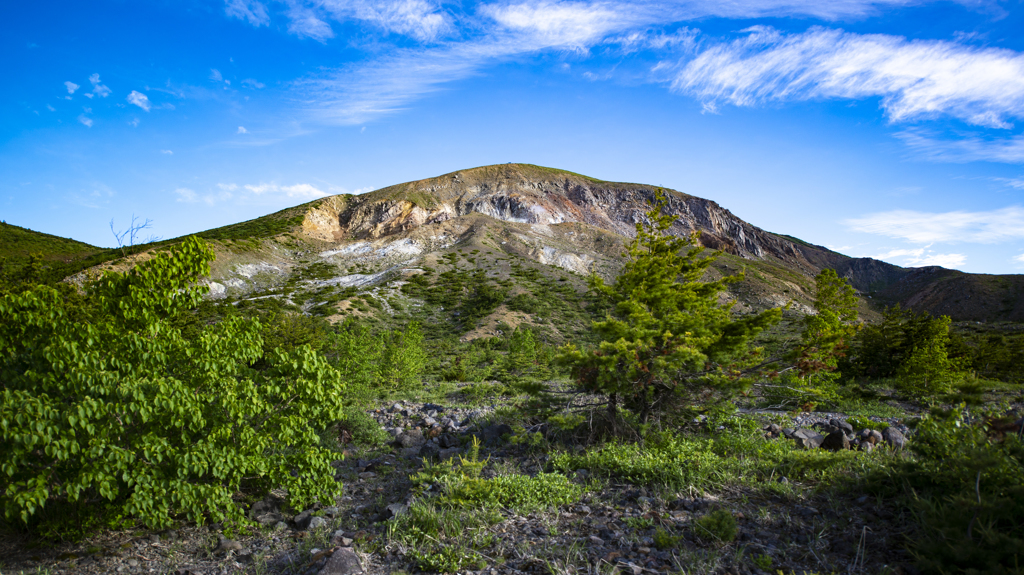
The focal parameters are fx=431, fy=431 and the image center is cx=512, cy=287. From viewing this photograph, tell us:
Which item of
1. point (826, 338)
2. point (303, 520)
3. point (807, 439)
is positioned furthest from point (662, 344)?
point (303, 520)

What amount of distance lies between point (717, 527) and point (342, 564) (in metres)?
3.84

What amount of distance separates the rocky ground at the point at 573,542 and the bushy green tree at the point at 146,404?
1.62 feet

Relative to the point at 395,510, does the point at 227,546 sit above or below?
below

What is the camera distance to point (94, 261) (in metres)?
49.9

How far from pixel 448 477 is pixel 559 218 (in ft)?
304

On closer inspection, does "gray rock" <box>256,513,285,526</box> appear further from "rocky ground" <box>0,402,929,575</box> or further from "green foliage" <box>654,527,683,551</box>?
"green foliage" <box>654,527,683,551</box>

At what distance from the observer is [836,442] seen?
7.54 m

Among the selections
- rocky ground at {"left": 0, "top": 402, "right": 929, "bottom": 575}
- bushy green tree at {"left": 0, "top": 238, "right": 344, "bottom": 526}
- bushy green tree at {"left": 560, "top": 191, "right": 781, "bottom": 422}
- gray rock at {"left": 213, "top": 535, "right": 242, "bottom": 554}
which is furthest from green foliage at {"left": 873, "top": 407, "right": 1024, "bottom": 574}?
gray rock at {"left": 213, "top": 535, "right": 242, "bottom": 554}

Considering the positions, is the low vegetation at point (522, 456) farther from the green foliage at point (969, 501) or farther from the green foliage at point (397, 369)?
the green foliage at point (397, 369)

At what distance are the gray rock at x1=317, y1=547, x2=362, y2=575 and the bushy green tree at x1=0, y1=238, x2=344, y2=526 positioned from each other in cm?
151

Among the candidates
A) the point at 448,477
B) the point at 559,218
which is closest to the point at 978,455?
the point at 448,477

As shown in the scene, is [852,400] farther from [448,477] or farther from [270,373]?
[270,373]

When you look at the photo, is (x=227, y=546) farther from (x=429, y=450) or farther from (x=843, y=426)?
(x=843, y=426)

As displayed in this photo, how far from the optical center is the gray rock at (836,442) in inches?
293
